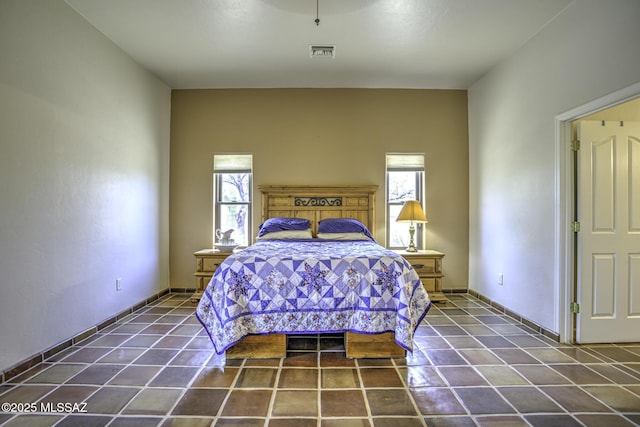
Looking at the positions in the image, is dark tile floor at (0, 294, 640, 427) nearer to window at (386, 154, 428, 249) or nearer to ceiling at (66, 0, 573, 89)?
window at (386, 154, 428, 249)

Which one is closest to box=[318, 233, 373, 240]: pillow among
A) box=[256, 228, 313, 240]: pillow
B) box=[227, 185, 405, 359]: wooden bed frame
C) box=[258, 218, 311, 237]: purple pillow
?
box=[256, 228, 313, 240]: pillow

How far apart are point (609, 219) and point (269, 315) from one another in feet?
9.53

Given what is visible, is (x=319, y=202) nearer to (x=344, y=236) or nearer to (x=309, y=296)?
(x=344, y=236)

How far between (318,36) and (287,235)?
2.15 metres

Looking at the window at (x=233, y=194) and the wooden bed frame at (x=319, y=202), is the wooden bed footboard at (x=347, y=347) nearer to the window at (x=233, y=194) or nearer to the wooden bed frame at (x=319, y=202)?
the wooden bed frame at (x=319, y=202)

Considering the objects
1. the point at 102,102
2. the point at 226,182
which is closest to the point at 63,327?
the point at 102,102

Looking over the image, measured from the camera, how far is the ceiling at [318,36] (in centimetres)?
270

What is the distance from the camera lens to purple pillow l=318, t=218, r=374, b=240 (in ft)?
12.9

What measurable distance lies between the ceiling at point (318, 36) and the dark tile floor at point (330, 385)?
2.84 m

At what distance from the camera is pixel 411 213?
4059 millimetres

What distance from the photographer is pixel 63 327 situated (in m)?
2.59

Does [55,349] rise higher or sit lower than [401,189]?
lower

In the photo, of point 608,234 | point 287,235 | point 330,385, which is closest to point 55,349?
point 330,385

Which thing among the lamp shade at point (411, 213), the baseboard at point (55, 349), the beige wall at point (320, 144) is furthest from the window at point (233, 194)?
the lamp shade at point (411, 213)
